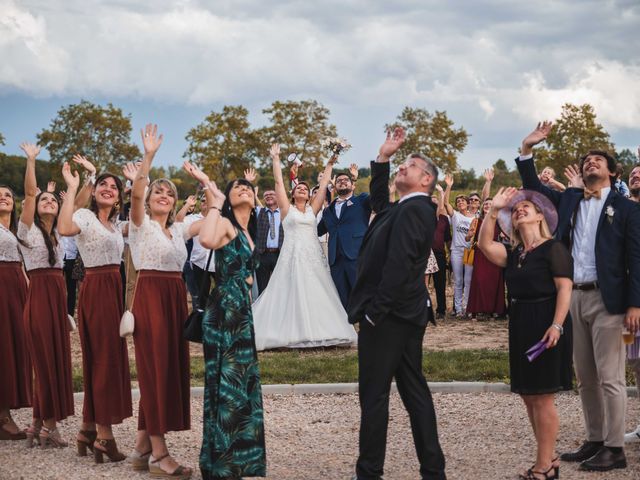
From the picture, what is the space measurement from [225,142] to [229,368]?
39.4 metres

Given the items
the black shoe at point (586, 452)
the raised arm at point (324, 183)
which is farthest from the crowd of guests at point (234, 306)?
the raised arm at point (324, 183)

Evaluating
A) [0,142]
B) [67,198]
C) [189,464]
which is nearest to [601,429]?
[189,464]

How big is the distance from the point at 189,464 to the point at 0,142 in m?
36.1

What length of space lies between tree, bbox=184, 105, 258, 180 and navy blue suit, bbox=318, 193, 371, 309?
31.7m

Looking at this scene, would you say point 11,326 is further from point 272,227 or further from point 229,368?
point 272,227

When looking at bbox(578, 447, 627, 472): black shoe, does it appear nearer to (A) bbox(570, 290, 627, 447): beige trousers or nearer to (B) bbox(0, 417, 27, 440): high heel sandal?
(A) bbox(570, 290, 627, 447): beige trousers

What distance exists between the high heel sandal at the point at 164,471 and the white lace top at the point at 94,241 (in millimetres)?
1617

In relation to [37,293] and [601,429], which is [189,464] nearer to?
[37,293]

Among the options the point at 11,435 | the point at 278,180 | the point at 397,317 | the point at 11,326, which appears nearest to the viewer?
the point at 397,317

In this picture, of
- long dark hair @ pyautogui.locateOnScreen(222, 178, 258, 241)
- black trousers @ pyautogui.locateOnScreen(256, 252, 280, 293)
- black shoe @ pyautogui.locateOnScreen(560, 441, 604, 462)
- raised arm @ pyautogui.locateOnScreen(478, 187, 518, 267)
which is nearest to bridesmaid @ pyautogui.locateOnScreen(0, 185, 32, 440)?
long dark hair @ pyautogui.locateOnScreen(222, 178, 258, 241)

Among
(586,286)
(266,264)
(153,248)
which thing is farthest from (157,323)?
(266,264)

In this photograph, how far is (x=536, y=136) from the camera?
608 cm

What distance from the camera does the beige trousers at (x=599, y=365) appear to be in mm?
5809

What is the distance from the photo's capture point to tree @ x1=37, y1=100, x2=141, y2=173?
41.8 m
